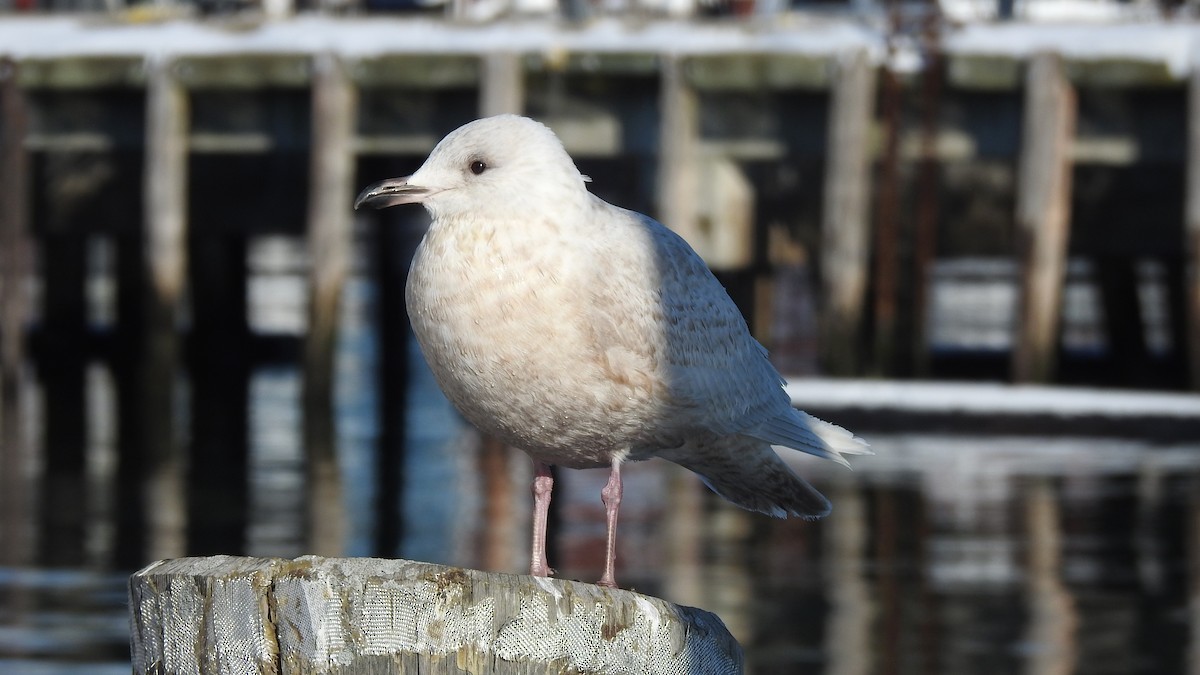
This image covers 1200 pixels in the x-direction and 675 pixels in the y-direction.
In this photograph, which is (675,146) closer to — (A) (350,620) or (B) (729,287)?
(B) (729,287)

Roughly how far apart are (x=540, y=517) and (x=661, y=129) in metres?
12.1

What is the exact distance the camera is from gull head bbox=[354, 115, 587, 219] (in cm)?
457

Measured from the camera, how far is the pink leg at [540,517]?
4547mm

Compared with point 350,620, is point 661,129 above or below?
above

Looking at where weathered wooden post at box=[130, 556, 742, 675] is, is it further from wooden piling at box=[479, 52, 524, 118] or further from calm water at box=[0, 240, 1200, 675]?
wooden piling at box=[479, 52, 524, 118]

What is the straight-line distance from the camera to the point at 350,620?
3.52m

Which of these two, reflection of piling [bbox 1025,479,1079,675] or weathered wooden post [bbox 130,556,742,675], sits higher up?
weathered wooden post [bbox 130,556,742,675]

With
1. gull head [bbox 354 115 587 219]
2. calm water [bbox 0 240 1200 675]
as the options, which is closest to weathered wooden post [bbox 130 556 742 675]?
gull head [bbox 354 115 587 219]

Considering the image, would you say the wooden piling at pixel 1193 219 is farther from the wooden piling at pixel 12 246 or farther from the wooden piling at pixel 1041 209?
the wooden piling at pixel 12 246

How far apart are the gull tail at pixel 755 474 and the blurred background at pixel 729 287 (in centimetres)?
297

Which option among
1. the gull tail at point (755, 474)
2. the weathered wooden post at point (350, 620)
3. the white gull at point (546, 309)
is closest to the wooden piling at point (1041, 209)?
the gull tail at point (755, 474)

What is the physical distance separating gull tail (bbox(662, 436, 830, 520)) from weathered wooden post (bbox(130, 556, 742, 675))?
5.02ft

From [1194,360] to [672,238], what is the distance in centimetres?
1170

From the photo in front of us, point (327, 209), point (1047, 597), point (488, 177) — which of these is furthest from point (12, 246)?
point (488, 177)
